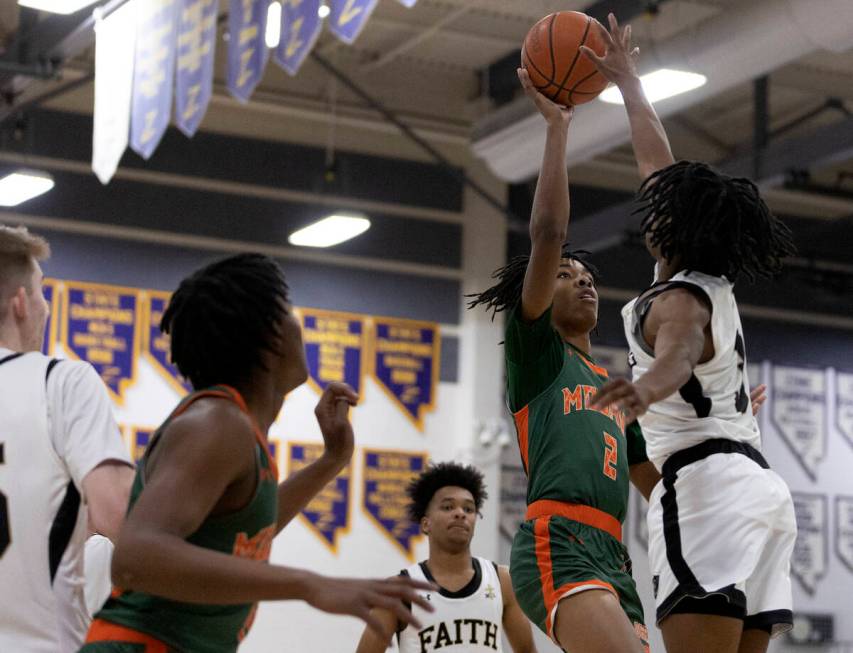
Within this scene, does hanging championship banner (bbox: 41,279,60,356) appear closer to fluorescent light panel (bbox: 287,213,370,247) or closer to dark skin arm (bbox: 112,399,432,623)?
fluorescent light panel (bbox: 287,213,370,247)

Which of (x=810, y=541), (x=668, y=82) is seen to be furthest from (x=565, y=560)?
(x=810, y=541)

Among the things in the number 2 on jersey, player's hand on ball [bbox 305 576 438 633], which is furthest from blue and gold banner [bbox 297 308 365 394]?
player's hand on ball [bbox 305 576 438 633]

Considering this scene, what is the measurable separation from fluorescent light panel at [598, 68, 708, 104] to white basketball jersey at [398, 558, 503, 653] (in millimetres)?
3570

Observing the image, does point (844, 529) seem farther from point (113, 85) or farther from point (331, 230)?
point (113, 85)

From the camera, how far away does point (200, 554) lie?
254cm

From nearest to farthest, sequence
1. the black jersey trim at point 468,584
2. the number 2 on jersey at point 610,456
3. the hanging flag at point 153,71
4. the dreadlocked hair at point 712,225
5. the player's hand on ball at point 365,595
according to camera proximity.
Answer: the player's hand on ball at point 365,595 < the dreadlocked hair at point 712,225 < the number 2 on jersey at point 610,456 < the black jersey trim at point 468,584 < the hanging flag at point 153,71

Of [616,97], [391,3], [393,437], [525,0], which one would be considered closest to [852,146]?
[616,97]

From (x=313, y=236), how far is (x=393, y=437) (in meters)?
1.99

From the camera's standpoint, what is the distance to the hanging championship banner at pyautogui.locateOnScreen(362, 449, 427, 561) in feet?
40.8

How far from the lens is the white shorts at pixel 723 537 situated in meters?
3.93

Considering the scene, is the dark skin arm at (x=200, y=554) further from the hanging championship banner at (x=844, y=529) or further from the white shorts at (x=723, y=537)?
the hanging championship banner at (x=844, y=529)

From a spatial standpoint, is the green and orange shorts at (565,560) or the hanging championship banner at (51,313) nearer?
the green and orange shorts at (565,560)

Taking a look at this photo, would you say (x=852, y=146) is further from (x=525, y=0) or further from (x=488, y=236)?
(x=488, y=236)

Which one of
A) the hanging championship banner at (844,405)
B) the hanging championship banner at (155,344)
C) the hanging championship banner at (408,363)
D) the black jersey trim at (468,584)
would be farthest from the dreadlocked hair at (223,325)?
the hanging championship banner at (844,405)
